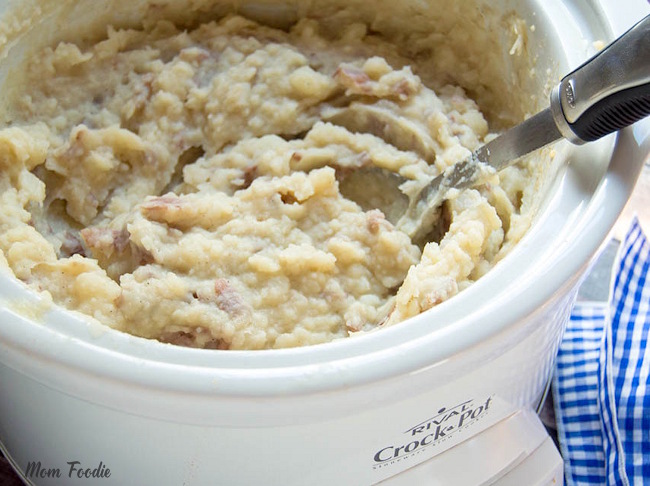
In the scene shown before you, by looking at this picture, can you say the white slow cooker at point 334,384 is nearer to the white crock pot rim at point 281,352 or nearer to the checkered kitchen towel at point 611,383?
the white crock pot rim at point 281,352

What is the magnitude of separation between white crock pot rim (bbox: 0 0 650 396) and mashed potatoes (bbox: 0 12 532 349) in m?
0.14

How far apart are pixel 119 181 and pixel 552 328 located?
2.28 ft

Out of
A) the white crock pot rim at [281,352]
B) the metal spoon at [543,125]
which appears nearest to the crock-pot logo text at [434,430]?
the white crock pot rim at [281,352]

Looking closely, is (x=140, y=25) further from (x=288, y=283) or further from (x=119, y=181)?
(x=288, y=283)

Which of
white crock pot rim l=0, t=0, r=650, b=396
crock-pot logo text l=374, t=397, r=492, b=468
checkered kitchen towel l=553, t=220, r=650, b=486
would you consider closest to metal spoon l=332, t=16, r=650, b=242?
white crock pot rim l=0, t=0, r=650, b=396

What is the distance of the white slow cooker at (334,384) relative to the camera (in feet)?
2.66

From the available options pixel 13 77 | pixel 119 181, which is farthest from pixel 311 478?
pixel 13 77

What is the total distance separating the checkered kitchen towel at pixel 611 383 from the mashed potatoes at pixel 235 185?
41cm

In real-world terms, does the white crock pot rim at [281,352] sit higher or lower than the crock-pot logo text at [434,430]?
higher

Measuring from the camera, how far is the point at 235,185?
49.7 inches

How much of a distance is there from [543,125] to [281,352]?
0.45m

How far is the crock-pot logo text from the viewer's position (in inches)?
36.2

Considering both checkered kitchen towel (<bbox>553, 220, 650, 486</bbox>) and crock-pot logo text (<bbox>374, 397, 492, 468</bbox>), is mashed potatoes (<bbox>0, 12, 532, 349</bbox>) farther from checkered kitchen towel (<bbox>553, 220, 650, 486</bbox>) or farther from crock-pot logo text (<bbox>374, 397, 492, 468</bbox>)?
checkered kitchen towel (<bbox>553, 220, 650, 486</bbox>)

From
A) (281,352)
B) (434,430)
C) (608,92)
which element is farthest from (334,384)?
(608,92)
